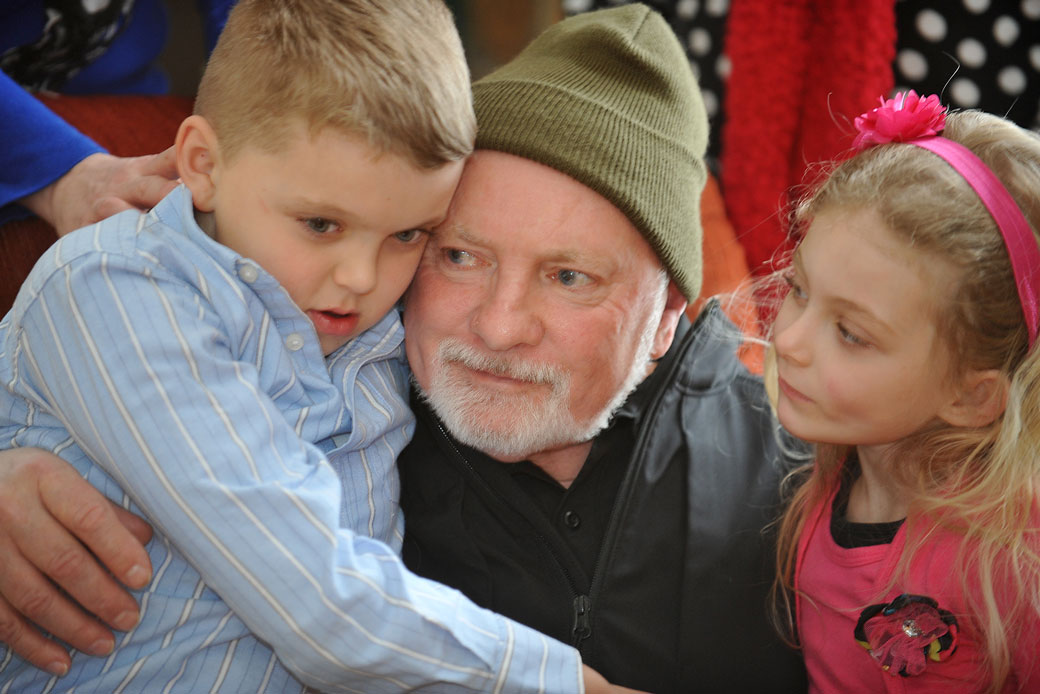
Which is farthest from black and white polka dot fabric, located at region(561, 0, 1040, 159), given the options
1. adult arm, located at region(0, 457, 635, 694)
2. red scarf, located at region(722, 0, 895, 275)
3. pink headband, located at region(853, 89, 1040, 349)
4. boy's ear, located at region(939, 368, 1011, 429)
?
adult arm, located at region(0, 457, 635, 694)

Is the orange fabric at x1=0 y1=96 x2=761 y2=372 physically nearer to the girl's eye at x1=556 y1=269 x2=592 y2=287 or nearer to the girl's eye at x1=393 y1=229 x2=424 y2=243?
the girl's eye at x1=556 y1=269 x2=592 y2=287

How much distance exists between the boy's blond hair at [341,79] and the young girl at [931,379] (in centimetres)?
61

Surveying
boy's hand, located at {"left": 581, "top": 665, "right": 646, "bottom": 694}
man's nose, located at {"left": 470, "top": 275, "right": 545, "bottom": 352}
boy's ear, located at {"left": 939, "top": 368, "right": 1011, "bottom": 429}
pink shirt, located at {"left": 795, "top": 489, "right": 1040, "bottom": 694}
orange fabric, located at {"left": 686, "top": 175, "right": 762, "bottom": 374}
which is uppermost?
boy's ear, located at {"left": 939, "top": 368, "right": 1011, "bottom": 429}

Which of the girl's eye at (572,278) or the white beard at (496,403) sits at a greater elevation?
the girl's eye at (572,278)

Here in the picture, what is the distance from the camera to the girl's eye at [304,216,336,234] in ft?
4.39

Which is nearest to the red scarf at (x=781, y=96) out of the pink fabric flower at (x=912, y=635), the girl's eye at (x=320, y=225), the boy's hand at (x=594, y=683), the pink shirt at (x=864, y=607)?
the pink shirt at (x=864, y=607)

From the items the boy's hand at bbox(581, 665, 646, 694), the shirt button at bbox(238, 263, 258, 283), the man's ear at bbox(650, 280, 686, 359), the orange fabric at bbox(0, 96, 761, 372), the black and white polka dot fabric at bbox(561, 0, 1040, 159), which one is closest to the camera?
the shirt button at bbox(238, 263, 258, 283)

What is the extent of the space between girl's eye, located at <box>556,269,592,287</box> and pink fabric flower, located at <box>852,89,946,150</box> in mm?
509

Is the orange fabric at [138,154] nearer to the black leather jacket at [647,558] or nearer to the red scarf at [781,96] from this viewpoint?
the red scarf at [781,96]

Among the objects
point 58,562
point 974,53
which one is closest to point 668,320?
point 58,562

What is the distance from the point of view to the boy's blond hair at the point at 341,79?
1.26m

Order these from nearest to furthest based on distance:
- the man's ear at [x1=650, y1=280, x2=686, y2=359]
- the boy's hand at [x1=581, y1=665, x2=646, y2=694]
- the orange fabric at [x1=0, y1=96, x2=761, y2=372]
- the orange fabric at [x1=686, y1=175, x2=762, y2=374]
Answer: the boy's hand at [x1=581, y1=665, x2=646, y2=694] < the orange fabric at [x1=0, y1=96, x2=761, y2=372] < the man's ear at [x1=650, y1=280, x2=686, y2=359] < the orange fabric at [x1=686, y1=175, x2=762, y2=374]

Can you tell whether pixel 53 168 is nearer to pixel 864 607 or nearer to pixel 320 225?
pixel 320 225

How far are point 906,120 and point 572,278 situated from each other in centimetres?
58
